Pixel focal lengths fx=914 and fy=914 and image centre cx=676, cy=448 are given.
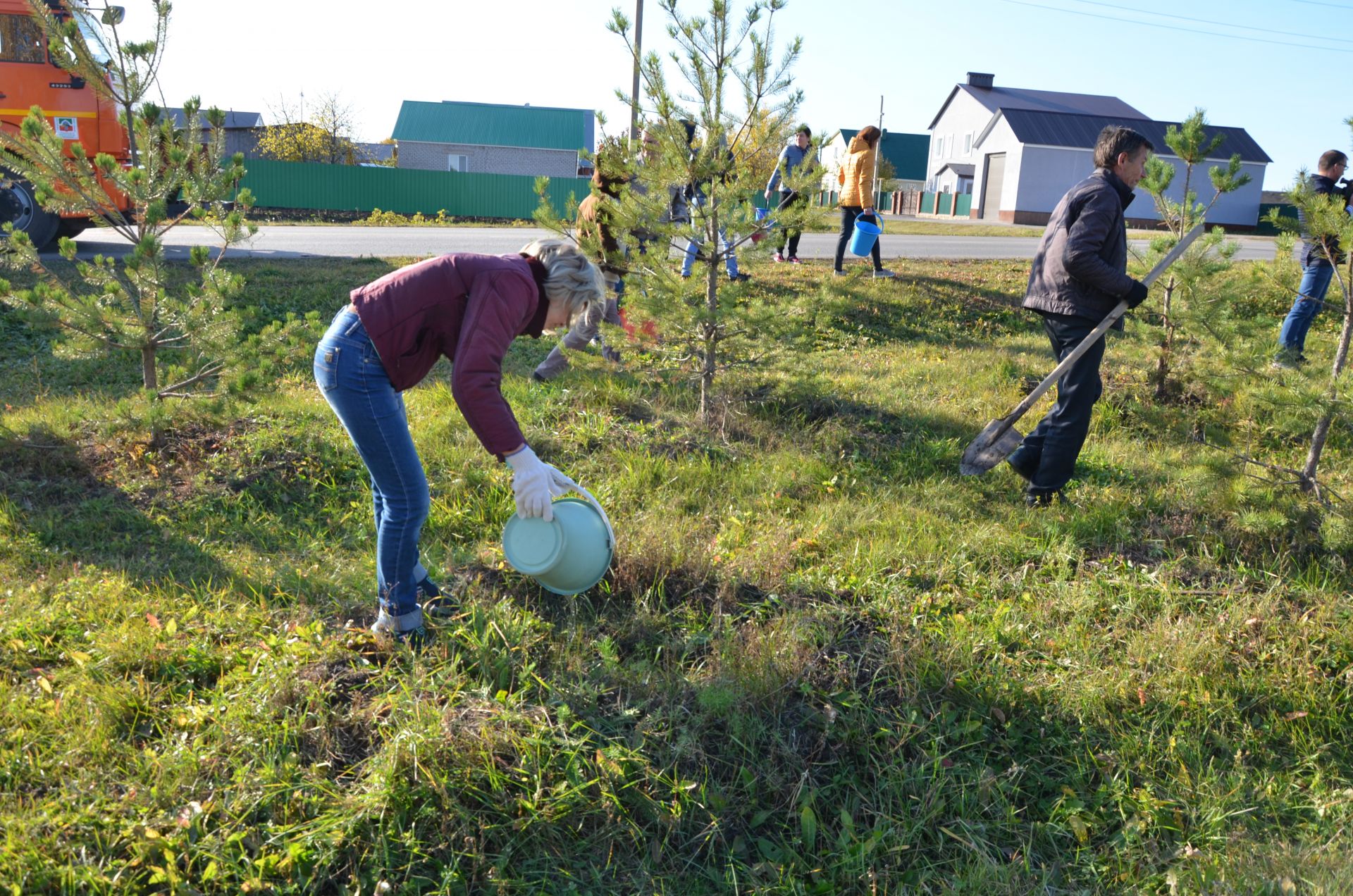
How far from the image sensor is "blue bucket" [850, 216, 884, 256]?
9.28 m

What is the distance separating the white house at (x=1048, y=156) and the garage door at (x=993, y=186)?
31 mm

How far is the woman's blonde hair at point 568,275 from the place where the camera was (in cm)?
283

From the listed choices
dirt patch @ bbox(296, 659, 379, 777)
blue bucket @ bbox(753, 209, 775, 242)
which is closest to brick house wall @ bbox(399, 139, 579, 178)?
blue bucket @ bbox(753, 209, 775, 242)

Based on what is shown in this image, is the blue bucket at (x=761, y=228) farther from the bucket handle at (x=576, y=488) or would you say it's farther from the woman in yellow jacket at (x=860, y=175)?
the woman in yellow jacket at (x=860, y=175)

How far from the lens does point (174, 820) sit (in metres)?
2.41

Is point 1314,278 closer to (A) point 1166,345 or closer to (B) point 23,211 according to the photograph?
(A) point 1166,345

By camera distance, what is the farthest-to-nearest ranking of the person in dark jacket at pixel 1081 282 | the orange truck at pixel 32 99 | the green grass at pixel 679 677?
the orange truck at pixel 32 99, the person in dark jacket at pixel 1081 282, the green grass at pixel 679 677

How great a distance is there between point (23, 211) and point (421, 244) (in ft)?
17.6

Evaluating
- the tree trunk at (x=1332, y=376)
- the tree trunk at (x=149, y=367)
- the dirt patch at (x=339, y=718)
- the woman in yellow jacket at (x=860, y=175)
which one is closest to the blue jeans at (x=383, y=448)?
the dirt patch at (x=339, y=718)

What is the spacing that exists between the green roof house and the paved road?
19.7m

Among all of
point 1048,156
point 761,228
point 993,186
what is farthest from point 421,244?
point 993,186

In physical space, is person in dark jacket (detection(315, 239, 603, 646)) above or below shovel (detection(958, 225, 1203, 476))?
above

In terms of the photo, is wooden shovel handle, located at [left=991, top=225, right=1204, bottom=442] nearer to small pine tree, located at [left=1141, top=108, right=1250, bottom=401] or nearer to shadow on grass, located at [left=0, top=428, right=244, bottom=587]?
small pine tree, located at [left=1141, top=108, right=1250, bottom=401]

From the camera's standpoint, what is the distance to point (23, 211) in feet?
32.3
